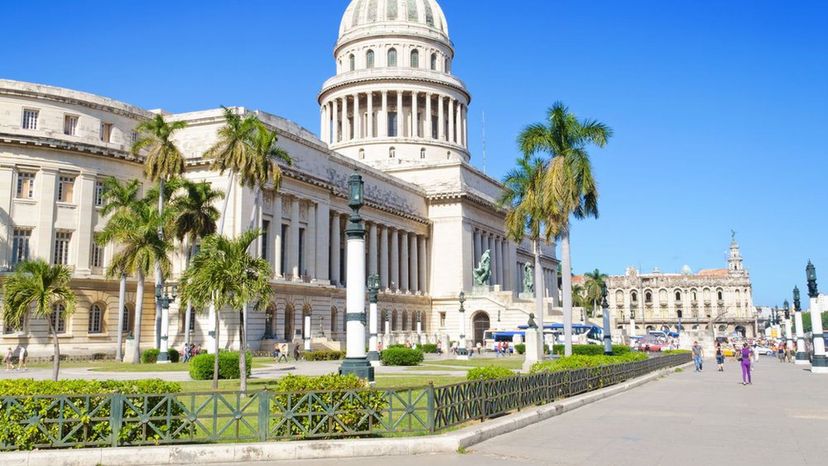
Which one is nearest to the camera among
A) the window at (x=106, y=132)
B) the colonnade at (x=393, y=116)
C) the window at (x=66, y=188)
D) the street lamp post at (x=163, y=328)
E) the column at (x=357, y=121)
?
the street lamp post at (x=163, y=328)

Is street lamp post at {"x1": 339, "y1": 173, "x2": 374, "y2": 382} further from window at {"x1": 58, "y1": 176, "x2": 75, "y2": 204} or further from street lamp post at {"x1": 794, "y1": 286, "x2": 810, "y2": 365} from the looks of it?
street lamp post at {"x1": 794, "y1": 286, "x2": 810, "y2": 365}

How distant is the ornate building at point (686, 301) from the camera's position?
16625 centimetres

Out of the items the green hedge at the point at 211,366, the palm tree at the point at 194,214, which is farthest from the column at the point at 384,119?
the green hedge at the point at 211,366

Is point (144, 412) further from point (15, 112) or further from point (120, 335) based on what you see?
point (15, 112)

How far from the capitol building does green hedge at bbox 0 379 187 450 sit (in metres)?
20.2

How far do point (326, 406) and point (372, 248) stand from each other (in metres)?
60.6

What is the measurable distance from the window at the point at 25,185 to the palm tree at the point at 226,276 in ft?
95.0

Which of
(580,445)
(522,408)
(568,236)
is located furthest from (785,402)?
(568,236)

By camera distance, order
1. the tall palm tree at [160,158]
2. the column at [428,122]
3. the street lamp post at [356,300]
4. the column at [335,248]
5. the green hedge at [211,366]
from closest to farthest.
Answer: the street lamp post at [356,300]
the green hedge at [211,366]
the tall palm tree at [160,158]
the column at [335,248]
the column at [428,122]

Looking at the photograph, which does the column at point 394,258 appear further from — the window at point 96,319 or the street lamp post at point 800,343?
the street lamp post at point 800,343

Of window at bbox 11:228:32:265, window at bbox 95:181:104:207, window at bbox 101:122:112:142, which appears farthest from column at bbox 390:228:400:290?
window at bbox 11:228:32:265

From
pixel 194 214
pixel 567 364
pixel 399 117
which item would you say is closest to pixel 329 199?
pixel 194 214

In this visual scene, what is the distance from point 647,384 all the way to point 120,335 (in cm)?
3175

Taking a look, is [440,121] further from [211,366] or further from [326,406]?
[326,406]
